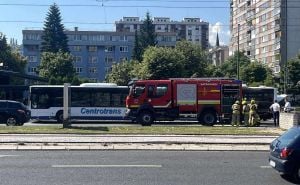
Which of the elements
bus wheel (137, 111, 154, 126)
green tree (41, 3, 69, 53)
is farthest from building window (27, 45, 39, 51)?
bus wheel (137, 111, 154, 126)

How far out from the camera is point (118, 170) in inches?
459

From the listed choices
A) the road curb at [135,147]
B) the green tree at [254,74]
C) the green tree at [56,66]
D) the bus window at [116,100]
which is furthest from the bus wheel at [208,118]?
the green tree at [56,66]

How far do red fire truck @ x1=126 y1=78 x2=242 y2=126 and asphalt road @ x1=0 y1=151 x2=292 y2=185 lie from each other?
16235 mm

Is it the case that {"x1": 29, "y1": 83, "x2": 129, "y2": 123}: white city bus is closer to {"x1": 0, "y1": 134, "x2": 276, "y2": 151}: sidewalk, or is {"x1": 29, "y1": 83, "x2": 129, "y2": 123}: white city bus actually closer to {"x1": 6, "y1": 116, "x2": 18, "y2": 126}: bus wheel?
{"x1": 6, "y1": 116, "x2": 18, "y2": 126}: bus wheel

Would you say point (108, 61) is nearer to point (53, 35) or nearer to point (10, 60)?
point (53, 35)

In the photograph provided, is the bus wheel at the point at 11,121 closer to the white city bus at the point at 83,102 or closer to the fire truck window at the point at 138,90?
the white city bus at the point at 83,102

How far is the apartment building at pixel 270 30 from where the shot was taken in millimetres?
88250

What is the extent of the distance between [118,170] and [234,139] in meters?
8.93

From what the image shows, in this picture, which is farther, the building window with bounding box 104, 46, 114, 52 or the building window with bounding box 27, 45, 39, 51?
the building window with bounding box 104, 46, 114, 52

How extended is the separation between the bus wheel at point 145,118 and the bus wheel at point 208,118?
10.7 ft

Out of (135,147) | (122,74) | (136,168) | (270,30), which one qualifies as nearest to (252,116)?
(135,147)

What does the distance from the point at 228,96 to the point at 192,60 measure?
38.8m

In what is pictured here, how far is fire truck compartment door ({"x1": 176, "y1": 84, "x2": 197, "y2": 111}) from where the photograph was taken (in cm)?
3219

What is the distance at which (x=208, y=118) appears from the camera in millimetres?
31812
